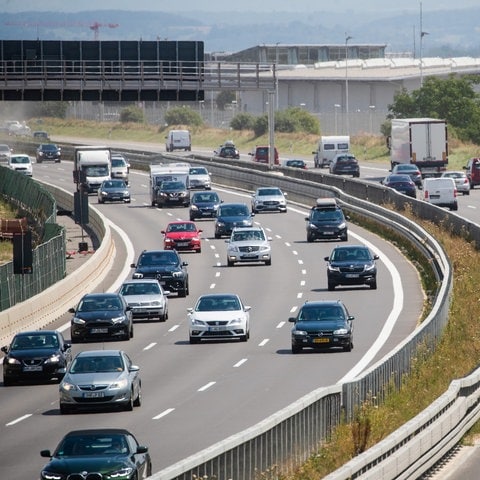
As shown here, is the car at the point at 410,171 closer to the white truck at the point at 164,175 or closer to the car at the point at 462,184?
the car at the point at 462,184

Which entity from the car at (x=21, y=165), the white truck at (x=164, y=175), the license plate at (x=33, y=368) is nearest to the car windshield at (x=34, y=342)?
the license plate at (x=33, y=368)

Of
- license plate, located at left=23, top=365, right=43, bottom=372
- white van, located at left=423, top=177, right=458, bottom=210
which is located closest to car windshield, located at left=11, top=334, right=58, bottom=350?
license plate, located at left=23, top=365, right=43, bottom=372

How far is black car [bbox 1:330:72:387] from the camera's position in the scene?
37938mm

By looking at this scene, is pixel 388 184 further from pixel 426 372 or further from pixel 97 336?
pixel 426 372

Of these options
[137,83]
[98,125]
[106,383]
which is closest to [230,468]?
[106,383]

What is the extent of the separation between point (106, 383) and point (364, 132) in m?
130

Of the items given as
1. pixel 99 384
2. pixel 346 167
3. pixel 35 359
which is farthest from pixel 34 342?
pixel 346 167

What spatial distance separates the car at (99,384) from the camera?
32812mm

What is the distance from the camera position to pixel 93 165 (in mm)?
103188

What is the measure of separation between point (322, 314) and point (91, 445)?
19.9m

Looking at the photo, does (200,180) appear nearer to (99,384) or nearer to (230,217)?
(230,217)

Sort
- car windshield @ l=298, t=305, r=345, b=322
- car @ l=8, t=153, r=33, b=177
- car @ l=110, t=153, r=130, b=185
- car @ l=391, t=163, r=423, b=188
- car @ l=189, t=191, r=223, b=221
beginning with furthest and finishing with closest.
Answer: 1. car @ l=8, t=153, r=33, b=177
2. car @ l=110, t=153, r=130, b=185
3. car @ l=391, t=163, r=423, b=188
4. car @ l=189, t=191, r=223, b=221
5. car windshield @ l=298, t=305, r=345, b=322

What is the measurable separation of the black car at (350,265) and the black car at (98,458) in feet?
108

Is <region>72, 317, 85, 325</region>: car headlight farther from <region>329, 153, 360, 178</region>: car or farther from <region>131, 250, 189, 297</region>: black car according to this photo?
<region>329, 153, 360, 178</region>: car
